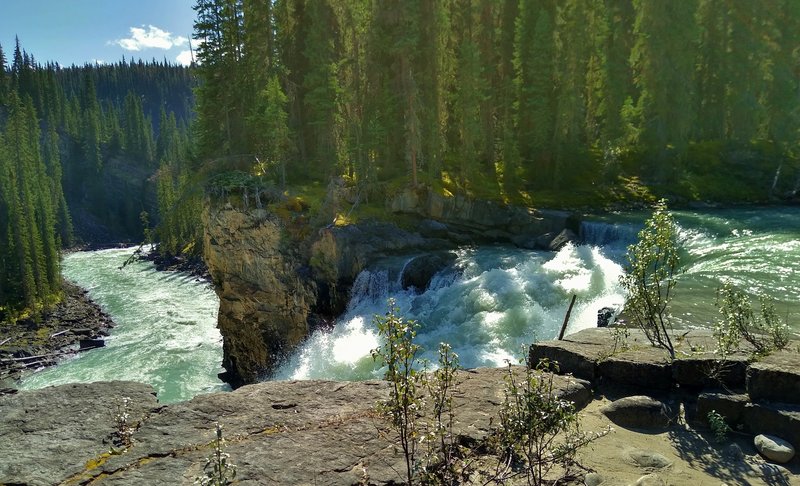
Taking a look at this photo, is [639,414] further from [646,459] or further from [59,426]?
[59,426]

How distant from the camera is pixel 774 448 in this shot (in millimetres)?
5523

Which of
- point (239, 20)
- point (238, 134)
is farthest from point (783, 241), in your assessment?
point (239, 20)

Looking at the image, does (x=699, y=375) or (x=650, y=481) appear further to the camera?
(x=699, y=375)

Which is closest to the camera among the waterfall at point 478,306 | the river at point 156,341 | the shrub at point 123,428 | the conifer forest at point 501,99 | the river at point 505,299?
the shrub at point 123,428

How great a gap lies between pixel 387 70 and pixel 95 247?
89782 mm

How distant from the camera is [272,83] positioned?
30750 mm

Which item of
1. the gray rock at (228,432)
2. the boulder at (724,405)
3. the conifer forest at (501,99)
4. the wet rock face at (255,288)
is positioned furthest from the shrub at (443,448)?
the conifer forest at (501,99)

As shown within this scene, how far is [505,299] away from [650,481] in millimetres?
14011

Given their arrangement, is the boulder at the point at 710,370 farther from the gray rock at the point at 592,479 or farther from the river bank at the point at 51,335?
the river bank at the point at 51,335

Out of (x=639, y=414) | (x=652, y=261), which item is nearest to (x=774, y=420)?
(x=639, y=414)

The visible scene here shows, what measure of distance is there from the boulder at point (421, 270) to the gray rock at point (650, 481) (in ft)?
60.8

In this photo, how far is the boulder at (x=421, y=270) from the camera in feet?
78.4

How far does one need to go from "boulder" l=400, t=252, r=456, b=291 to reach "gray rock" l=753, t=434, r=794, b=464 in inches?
716

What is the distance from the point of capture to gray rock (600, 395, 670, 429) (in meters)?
6.45
